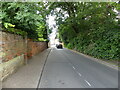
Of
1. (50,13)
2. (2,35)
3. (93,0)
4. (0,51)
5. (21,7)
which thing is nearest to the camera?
(0,51)

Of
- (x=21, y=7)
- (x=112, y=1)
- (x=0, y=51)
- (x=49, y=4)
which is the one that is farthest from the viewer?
(x=49, y=4)

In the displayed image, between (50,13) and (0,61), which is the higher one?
(50,13)

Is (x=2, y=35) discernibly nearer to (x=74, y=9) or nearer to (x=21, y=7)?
(x=21, y=7)

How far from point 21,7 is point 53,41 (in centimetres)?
9892

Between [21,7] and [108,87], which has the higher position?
[21,7]

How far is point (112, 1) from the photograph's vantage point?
10484 mm

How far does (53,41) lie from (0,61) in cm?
10075

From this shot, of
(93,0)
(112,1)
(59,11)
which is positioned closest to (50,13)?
(59,11)

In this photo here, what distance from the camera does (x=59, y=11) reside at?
768 inches

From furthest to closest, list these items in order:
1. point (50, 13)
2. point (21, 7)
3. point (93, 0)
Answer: point (50, 13) < point (93, 0) < point (21, 7)

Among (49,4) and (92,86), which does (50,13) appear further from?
(92,86)

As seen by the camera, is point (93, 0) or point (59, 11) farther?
point (59, 11)

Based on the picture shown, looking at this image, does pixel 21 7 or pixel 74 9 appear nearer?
pixel 21 7

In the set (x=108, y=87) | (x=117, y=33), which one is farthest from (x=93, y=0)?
(x=108, y=87)
